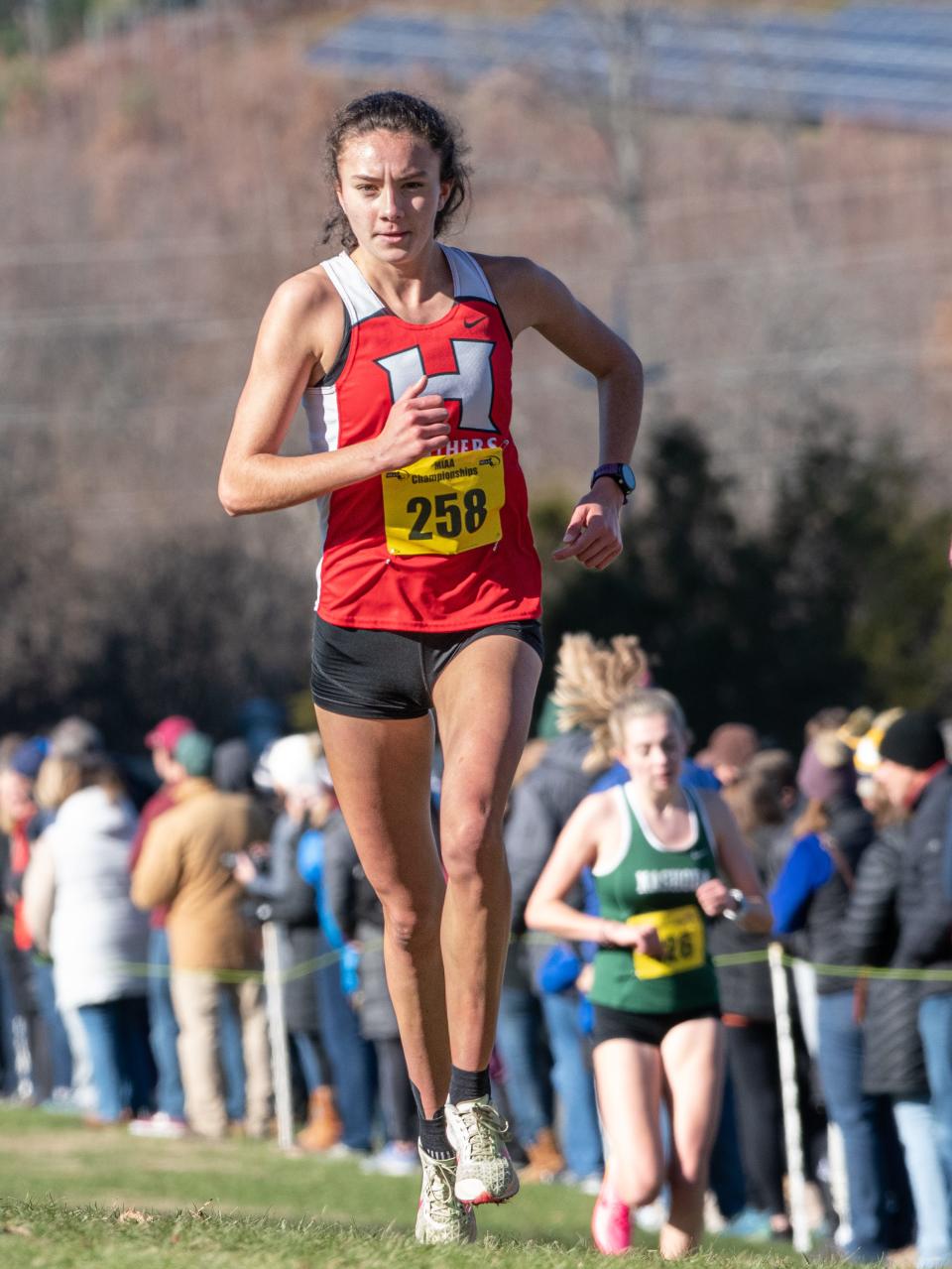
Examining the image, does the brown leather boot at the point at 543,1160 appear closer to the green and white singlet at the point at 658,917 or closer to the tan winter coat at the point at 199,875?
the tan winter coat at the point at 199,875

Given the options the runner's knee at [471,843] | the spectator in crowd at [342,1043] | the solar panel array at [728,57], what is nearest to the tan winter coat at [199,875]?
the spectator in crowd at [342,1043]

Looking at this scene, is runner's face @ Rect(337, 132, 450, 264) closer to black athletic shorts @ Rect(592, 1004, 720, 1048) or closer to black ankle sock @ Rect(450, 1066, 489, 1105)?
black ankle sock @ Rect(450, 1066, 489, 1105)

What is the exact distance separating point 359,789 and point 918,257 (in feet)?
211

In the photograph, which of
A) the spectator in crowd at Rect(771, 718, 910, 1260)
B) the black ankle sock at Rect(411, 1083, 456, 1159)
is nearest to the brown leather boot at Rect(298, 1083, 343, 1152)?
the spectator in crowd at Rect(771, 718, 910, 1260)

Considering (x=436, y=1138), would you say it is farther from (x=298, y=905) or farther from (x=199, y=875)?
(x=199, y=875)

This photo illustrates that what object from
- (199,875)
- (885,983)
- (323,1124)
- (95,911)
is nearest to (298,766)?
(199,875)

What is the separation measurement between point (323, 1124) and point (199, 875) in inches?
64.0

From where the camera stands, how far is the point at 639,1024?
24.8 ft

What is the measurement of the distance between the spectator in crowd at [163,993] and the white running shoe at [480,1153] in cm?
808

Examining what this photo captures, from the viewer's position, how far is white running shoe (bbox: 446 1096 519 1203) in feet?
17.1

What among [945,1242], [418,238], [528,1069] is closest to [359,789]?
[418,238]

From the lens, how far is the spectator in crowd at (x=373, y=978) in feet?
37.0

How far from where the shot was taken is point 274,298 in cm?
510

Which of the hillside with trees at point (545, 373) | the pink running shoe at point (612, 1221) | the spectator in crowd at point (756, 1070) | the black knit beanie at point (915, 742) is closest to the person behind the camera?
the pink running shoe at point (612, 1221)
